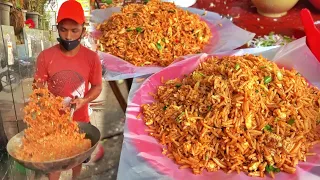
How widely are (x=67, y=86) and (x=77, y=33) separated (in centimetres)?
12

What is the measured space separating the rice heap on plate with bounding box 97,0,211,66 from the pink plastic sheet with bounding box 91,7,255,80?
0.05 m

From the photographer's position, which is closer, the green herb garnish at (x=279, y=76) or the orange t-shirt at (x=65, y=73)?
the orange t-shirt at (x=65, y=73)

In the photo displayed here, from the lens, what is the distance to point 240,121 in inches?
47.8

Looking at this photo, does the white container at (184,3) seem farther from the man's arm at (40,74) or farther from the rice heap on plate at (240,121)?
the man's arm at (40,74)

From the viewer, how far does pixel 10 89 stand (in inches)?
34.0

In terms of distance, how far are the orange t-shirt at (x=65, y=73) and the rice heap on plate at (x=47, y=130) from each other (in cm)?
2

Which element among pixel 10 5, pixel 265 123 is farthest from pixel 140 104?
pixel 10 5

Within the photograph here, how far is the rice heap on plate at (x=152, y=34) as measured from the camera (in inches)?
70.6

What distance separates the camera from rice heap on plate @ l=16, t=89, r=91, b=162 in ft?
2.69

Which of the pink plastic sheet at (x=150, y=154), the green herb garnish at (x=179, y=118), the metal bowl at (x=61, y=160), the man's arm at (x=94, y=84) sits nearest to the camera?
the metal bowl at (x=61, y=160)

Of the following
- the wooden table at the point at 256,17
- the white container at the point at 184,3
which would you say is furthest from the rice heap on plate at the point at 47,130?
the wooden table at the point at 256,17

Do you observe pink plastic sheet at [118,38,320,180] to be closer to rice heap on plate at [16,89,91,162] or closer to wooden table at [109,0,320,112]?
rice heap on plate at [16,89,91,162]

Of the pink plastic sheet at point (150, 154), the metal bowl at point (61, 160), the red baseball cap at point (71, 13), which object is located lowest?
the pink plastic sheet at point (150, 154)

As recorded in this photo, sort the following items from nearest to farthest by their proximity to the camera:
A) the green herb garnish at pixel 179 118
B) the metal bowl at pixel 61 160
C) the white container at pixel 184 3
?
the metal bowl at pixel 61 160 → the green herb garnish at pixel 179 118 → the white container at pixel 184 3
